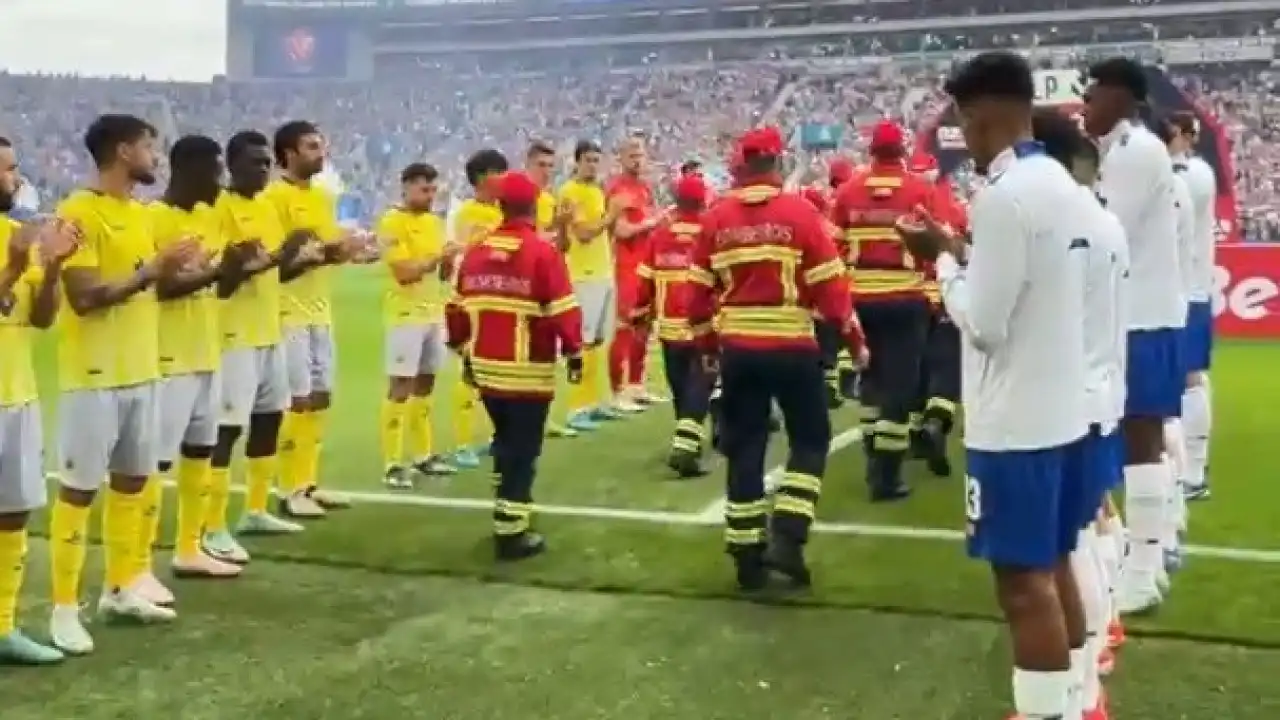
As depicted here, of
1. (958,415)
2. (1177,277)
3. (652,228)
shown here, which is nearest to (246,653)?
(1177,277)

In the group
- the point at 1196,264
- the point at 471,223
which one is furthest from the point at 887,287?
the point at 471,223

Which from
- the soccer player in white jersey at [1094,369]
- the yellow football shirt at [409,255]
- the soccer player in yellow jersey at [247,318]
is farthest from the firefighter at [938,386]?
the soccer player in white jersey at [1094,369]

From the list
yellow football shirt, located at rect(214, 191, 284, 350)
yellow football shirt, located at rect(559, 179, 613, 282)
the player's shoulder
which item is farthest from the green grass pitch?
yellow football shirt, located at rect(559, 179, 613, 282)

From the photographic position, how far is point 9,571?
6.43 m

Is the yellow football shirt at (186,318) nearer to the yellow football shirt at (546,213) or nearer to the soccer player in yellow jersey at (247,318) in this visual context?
the soccer player in yellow jersey at (247,318)

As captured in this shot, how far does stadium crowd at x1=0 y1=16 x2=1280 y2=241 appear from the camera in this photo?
42969 mm

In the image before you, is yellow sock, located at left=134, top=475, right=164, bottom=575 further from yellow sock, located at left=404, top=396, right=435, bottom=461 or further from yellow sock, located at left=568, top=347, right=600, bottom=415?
yellow sock, located at left=568, top=347, right=600, bottom=415

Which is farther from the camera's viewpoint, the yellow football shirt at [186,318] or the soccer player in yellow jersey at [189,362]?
the yellow football shirt at [186,318]

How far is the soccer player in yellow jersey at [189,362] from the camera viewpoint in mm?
7348

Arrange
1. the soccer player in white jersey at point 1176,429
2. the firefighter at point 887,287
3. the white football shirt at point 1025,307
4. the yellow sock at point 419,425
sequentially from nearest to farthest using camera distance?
the white football shirt at point 1025,307 < the soccer player in white jersey at point 1176,429 < the firefighter at point 887,287 < the yellow sock at point 419,425

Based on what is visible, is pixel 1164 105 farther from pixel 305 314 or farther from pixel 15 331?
pixel 15 331

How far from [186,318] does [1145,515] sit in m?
4.75

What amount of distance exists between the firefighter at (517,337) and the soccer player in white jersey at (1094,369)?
3.51 m

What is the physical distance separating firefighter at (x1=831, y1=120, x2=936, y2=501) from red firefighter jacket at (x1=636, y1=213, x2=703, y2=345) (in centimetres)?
208
